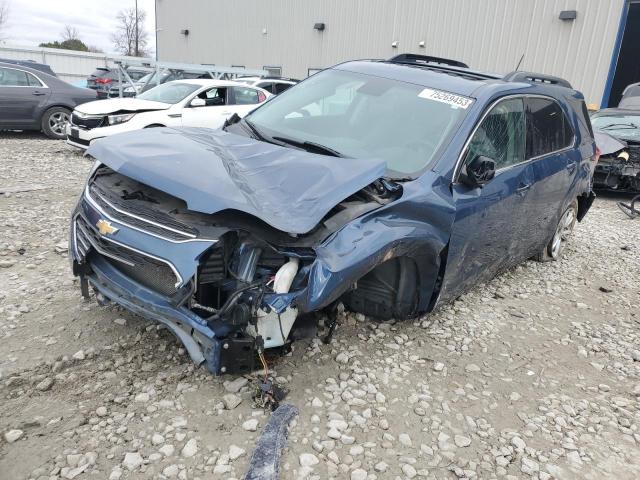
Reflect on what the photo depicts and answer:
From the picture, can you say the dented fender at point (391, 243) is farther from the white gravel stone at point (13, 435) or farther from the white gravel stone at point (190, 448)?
the white gravel stone at point (13, 435)

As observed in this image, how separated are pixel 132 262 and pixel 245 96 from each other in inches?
336

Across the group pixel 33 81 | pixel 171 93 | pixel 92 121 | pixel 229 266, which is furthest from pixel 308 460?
pixel 33 81

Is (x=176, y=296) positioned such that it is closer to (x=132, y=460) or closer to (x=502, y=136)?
(x=132, y=460)

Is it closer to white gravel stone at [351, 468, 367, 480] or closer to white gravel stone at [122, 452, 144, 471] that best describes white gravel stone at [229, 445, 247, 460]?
white gravel stone at [122, 452, 144, 471]

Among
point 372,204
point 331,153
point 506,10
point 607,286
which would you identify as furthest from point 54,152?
point 506,10

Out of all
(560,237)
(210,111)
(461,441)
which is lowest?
(461,441)

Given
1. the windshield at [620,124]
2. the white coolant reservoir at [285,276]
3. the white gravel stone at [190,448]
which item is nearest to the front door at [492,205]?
the white coolant reservoir at [285,276]

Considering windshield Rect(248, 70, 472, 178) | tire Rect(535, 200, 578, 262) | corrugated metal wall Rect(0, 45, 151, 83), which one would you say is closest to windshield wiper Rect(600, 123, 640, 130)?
tire Rect(535, 200, 578, 262)

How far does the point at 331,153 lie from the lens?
3.37 m

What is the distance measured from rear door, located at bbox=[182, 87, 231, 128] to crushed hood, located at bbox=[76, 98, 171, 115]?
424 millimetres

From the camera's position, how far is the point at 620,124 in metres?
9.61

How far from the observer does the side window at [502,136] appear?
11.7 feet

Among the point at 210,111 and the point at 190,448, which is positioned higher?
the point at 210,111

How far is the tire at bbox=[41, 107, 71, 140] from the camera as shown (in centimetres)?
1086
